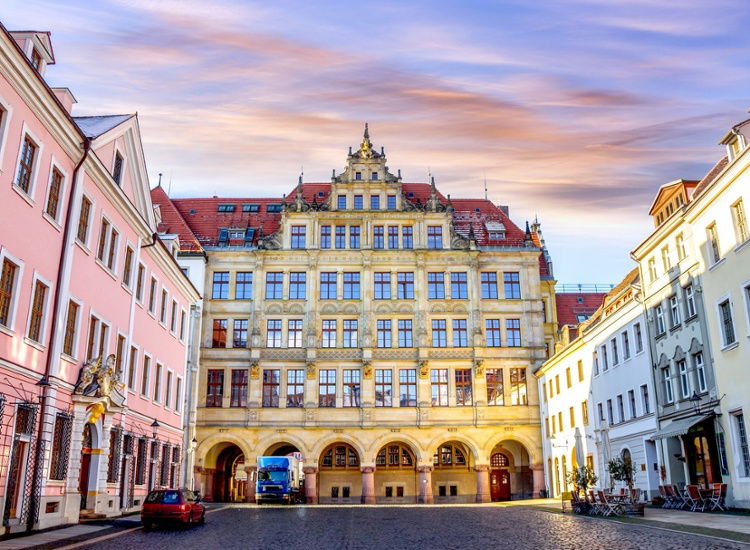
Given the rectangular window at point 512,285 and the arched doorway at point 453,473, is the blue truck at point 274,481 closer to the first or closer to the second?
the arched doorway at point 453,473

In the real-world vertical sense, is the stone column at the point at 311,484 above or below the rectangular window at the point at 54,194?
below

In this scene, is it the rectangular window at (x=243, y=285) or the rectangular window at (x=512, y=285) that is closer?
the rectangular window at (x=243, y=285)

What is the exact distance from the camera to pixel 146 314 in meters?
32.9

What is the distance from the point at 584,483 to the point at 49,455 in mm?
21194

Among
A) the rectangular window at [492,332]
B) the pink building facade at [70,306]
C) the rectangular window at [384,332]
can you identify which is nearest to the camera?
the pink building facade at [70,306]

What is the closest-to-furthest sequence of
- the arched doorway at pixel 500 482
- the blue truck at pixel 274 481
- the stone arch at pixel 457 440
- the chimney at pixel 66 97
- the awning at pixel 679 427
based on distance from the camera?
the chimney at pixel 66 97, the awning at pixel 679 427, the blue truck at pixel 274 481, the stone arch at pixel 457 440, the arched doorway at pixel 500 482

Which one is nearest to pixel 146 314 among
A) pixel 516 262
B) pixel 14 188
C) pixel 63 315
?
pixel 63 315

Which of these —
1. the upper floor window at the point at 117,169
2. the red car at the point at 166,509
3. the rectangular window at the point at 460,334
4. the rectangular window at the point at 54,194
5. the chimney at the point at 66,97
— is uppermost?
the chimney at the point at 66,97

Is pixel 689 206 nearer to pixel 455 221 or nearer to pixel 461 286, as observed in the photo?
pixel 461 286

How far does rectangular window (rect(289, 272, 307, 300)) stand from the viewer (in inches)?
2062

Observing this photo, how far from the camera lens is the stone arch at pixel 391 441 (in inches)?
1945

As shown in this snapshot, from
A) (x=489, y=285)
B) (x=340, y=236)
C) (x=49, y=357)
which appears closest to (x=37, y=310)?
(x=49, y=357)

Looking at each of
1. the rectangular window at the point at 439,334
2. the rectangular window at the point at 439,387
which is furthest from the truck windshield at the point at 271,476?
the rectangular window at the point at 439,334

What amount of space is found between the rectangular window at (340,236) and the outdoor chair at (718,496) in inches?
1280
